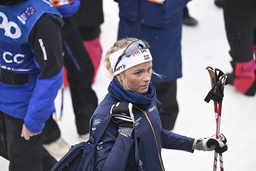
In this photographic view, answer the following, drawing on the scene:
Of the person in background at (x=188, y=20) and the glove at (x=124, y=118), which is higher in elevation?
the glove at (x=124, y=118)

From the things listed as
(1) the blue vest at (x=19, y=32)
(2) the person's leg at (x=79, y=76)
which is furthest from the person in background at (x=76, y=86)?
(1) the blue vest at (x=19, y=32)

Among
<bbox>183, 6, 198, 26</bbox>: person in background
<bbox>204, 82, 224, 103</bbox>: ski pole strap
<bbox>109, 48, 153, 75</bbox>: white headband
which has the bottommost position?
<bbox>183, 6, 198, 26</bbox>: person in background

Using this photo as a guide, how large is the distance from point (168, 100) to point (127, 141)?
236cm

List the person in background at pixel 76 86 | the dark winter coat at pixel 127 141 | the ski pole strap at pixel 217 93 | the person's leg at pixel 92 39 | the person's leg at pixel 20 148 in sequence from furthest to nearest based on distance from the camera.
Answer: the person's leg at pixel 92 39
the person in background at pixel 76 86
the person's leg at pixel 20 148
the ski pole strap at pixel 217 93
the dark winter coat at pixel 127 141

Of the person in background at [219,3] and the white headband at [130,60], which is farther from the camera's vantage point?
the person in background at [219,3]

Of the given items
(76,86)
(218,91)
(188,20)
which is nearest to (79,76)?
(76,86)

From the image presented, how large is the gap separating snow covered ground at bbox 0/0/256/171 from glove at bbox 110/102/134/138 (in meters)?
2.15

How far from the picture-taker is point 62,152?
5203 millimetres

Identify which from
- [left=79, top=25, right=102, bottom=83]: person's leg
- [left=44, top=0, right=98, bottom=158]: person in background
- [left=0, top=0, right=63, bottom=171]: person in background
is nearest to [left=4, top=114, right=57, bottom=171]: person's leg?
[left=0, top=0, right=63, bottom=171]: person in background

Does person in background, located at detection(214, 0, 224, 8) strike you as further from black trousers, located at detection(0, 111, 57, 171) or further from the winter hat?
the winter hat

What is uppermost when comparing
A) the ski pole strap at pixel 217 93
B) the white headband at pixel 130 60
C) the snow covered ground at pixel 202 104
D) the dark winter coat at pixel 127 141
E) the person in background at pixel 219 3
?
the white headband at pixel 130 60

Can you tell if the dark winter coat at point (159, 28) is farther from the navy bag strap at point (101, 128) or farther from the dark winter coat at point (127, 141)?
the navy bag strap at point (101, 128)

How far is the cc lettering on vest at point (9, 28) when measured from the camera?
3.65 metres

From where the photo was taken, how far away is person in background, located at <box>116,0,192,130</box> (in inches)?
183
